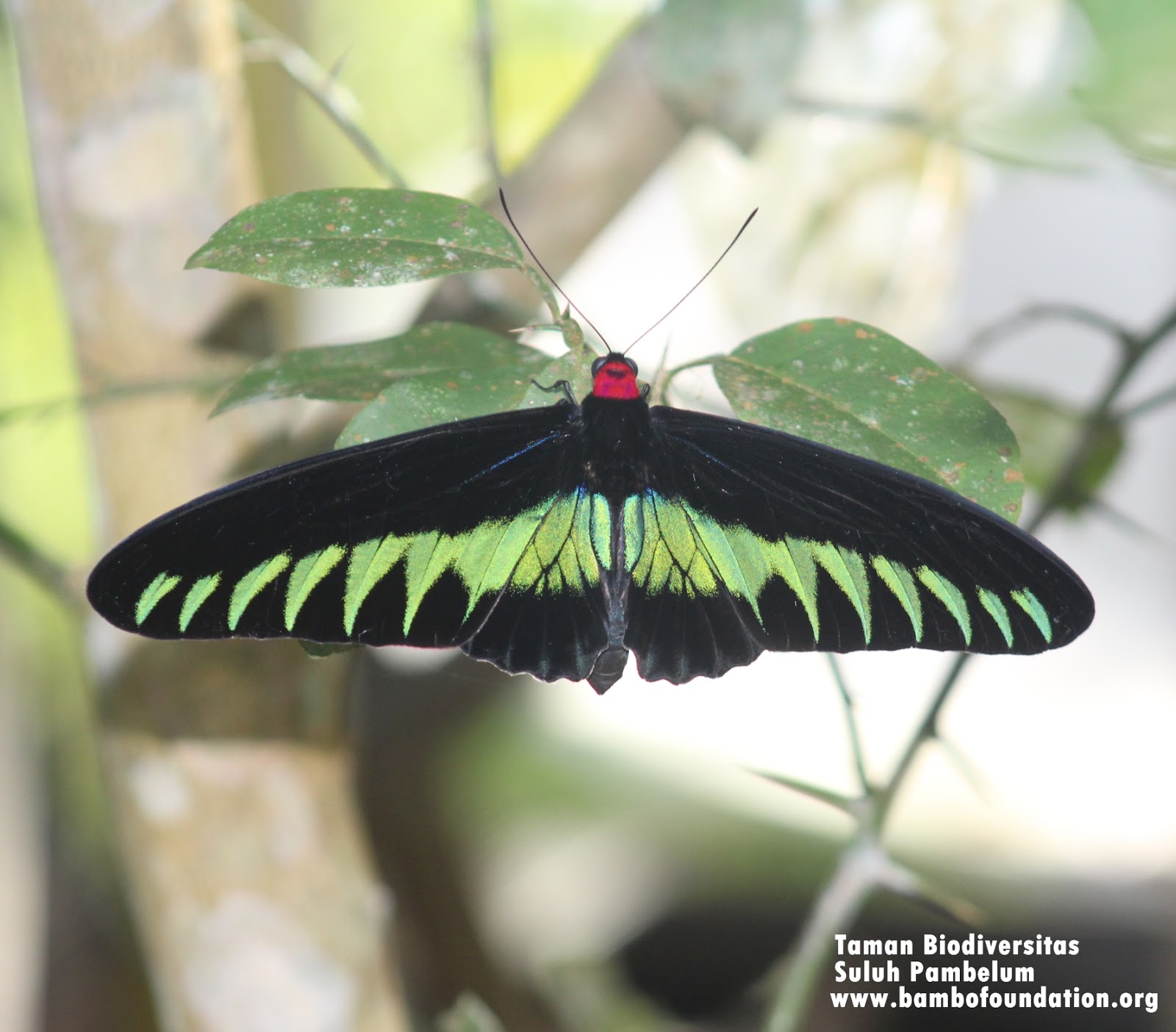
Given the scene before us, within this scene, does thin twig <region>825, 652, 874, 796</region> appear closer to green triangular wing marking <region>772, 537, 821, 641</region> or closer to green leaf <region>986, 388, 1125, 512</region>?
green triangular wing marking <region>772, 537, 821, 641</region>

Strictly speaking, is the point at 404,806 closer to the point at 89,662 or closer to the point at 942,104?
the point at 89,662

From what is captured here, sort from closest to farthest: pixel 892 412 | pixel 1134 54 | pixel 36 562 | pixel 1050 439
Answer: pixel 1134 54 < pixel 892 412 < pixel 36 562 < pixel 1050 439

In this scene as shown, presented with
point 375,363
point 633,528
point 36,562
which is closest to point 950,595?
point 633,528

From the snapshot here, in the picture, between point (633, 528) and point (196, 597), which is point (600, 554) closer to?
point (633, 528)

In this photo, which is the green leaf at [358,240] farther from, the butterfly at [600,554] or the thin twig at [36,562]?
the thin twig at [36,562]

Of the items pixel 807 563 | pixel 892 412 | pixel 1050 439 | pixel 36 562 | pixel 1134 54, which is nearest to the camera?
pixel 1134 54

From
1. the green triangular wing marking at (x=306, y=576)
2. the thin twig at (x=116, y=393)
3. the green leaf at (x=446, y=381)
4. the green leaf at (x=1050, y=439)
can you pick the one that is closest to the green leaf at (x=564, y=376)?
the green leaf at (x=446, y=381)

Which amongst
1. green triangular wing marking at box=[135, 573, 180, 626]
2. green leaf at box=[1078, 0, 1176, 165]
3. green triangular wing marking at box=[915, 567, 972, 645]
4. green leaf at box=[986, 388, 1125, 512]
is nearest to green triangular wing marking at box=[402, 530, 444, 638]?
green triangular wing marking at box=[135, 573, 180, 626]
